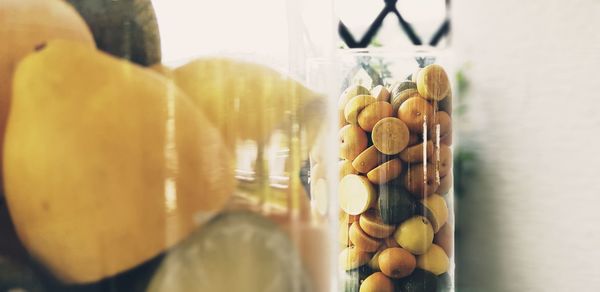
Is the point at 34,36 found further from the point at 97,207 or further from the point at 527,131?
the point at 527,131

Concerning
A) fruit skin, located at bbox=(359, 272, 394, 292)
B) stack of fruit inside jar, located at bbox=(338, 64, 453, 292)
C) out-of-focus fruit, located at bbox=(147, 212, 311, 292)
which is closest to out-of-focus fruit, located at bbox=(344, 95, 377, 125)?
stack of fruit inside jar, located at bbox=(338, 64, 453, 292)

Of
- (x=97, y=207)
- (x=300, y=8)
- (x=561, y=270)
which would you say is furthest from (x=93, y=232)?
(x=561, y=270)

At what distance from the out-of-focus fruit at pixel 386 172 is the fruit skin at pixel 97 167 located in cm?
21

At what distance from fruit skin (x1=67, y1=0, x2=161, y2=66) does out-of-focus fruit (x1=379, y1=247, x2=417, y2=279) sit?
225mm

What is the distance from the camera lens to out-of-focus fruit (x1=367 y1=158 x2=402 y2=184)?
1.19 ft

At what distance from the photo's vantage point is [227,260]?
Answer: 0.55 feet

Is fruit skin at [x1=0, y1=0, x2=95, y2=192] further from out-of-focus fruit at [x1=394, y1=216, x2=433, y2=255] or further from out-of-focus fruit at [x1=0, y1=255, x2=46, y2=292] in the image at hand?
out-of-focus fruit at [x1=394, y1=216, x2=433, y2=255]

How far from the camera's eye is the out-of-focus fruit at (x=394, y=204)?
357 millimetres

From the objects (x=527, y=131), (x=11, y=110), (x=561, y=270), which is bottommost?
(x=561, y=270)

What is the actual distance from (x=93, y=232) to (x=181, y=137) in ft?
0.12

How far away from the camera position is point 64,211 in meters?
0.15

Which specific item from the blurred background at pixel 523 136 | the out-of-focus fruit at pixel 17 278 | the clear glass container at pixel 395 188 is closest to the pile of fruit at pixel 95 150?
the out-of-focus fruit at pixel 17 278

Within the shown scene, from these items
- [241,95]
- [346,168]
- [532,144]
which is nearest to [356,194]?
[346,168]

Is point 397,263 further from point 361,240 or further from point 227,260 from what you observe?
point 227,260
